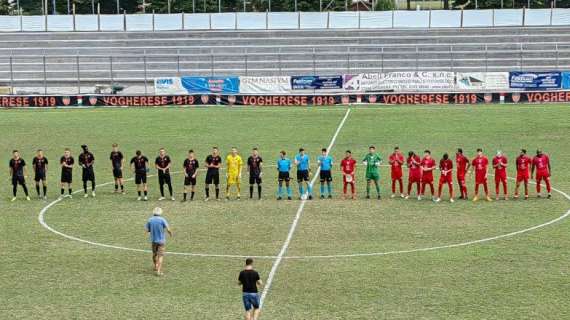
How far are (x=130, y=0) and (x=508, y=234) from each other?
254 feet

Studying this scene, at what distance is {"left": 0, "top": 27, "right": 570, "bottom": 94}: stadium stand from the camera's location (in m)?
73.8

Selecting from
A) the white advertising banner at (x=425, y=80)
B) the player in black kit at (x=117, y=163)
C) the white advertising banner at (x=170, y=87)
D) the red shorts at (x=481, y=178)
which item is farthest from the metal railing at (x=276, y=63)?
the red shorts at (x=481, y=178)

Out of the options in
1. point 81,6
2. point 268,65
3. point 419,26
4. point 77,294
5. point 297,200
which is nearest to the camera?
point 77,294

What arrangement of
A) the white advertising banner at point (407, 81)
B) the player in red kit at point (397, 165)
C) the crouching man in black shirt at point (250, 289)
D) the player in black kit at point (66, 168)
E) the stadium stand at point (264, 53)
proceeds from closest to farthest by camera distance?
1. the crouching man in black shirt at point (250, 289)
2. the player in red kit at point (397, 165)
3. the player in black kit at point (66, 168)
4. the white advertising banner at point (407, 81)
5. the stadium stand at point (264, 53)

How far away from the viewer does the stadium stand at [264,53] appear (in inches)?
2906

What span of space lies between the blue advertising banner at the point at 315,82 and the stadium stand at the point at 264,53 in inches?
95.3

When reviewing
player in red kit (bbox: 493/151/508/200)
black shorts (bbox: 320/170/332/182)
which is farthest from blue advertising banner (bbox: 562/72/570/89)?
black shorts (bbox: 320/170/332/182)

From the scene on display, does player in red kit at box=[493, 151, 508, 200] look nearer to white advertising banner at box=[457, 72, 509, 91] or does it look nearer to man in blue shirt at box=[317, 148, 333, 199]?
man in blue shirt at box=[317, 148, 333, 199]

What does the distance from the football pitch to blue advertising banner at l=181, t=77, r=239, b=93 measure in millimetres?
23234

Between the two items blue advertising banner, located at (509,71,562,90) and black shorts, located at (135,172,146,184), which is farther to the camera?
blue advertising banner, located at (509,71,562,90)

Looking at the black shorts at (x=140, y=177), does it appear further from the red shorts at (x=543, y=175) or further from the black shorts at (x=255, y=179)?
the red shorts at (x=543, y=175)

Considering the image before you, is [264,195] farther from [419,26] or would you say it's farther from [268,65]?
[419,26]

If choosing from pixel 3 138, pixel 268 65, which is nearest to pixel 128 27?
pixel 268 65

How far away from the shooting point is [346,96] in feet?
215
